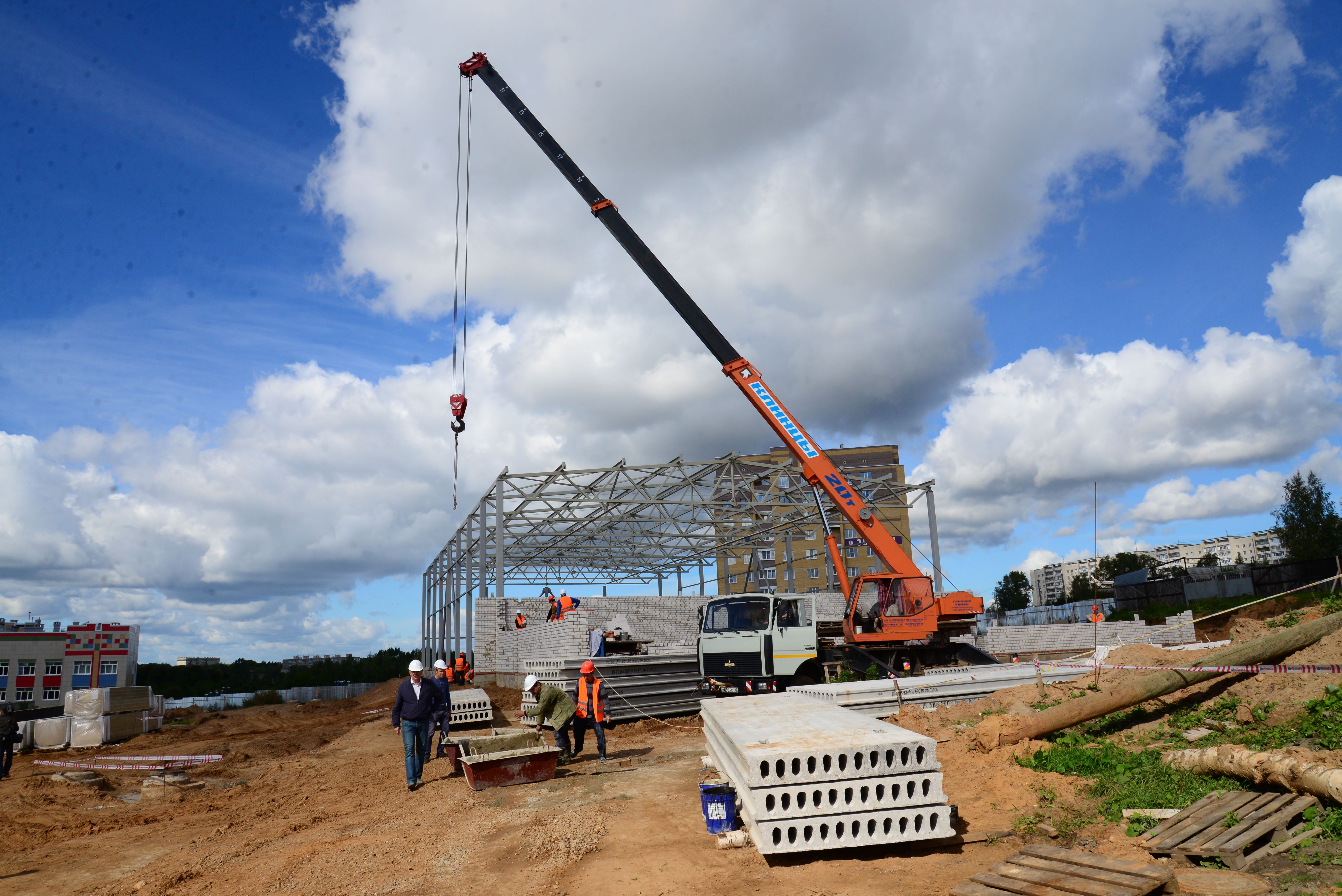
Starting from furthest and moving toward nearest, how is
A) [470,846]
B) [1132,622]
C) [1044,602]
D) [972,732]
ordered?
[1044,602] → [1132,622] → [972,732] → [470,846]

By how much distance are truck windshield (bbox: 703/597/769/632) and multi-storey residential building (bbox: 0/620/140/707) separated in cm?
4056

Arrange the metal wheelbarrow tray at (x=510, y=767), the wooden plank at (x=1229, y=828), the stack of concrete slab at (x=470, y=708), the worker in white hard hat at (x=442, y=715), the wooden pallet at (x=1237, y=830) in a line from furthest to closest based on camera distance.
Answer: the stack of concrete slab at (x=470, y=708) < the worker in white hard hat at (x=442, y=715) < the metal wheelbarrow tray at (x=510, y=767) < the wooden plank at (x=1229, y=828) < the wooden pallet at (x=1237, y=830)

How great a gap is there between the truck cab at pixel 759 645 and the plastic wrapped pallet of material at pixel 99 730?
17.3 m

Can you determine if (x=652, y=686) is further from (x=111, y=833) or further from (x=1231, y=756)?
(x=1231, y=756)

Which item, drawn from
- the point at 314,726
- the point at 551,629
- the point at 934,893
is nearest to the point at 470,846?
the point at 934,893

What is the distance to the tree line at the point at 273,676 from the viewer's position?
52594 mm

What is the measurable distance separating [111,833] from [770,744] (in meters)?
9.18

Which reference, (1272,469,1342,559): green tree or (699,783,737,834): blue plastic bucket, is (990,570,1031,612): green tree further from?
(699,783,737,834): blue plastic bucket

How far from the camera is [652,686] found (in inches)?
648

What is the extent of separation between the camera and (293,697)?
40.0 meters

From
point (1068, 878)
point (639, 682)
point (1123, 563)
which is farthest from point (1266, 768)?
point (1123, 563)

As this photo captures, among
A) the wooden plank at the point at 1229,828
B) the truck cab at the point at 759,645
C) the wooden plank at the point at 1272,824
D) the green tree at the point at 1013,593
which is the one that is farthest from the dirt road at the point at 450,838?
the green tree at the point at 1013,593

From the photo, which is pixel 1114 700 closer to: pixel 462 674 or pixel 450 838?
pixel 450 838

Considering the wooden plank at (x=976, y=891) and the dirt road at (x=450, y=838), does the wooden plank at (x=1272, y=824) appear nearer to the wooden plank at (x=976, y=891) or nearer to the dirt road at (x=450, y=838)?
the dirt road at (x=450, y=838)
